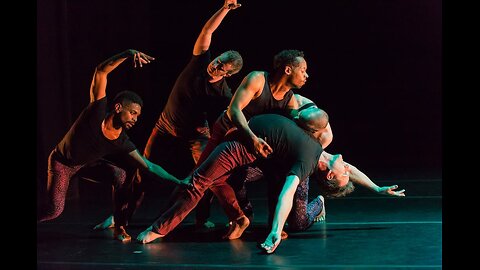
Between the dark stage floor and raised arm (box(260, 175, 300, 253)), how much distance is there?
0.06m

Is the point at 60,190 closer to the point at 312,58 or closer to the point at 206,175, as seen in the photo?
the point at 206,175

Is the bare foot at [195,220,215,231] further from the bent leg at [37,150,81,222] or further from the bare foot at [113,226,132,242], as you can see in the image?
the bent leg at [37,150,81,222]

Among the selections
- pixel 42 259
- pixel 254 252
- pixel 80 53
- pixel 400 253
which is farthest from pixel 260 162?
pixel 80 53

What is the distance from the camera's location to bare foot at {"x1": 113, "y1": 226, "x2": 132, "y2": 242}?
4569mm

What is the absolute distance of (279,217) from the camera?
414 cm

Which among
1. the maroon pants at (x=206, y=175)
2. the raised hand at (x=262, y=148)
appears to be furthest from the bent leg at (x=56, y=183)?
the raised hand at (x=262, y=148)

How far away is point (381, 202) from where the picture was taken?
559 cm

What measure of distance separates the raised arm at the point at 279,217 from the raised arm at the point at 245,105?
0.81 feet

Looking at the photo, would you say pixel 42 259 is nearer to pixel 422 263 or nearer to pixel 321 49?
pixel 422 263

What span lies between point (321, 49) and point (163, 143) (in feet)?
8.03

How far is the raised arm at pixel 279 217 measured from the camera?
412cm

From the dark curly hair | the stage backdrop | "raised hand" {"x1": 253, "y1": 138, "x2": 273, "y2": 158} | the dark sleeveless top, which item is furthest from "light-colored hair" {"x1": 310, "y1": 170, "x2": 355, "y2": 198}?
the stage backdrop

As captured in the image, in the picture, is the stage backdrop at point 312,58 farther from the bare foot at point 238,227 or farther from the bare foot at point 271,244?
the bare foot at point 271,244

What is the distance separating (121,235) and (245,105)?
104 cm
